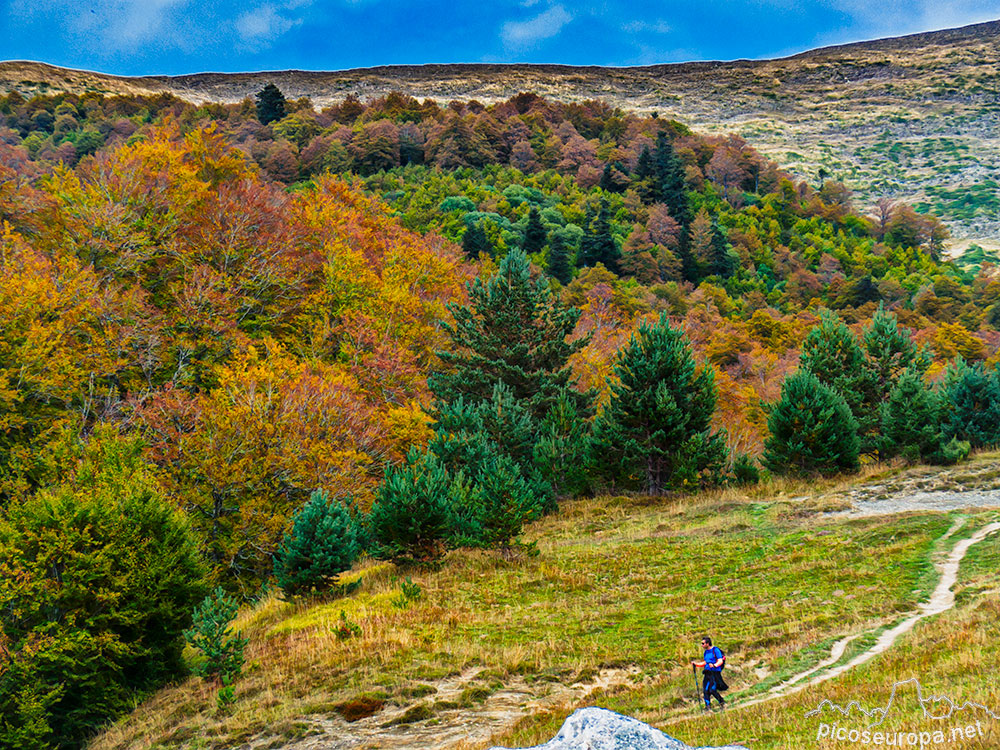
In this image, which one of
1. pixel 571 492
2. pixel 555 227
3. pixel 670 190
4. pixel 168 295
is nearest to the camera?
pixel 571 492

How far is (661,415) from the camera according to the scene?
87.5 ft

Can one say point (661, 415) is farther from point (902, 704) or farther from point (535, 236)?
point (535, 236)

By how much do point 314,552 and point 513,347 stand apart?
1793 centimetres

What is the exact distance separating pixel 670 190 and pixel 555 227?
23.2 metres

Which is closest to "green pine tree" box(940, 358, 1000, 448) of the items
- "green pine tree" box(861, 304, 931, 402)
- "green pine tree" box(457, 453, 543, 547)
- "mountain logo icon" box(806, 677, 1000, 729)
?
"green pine tree" box(861, 304, 931, 402)

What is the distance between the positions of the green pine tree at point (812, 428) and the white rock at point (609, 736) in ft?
75.0

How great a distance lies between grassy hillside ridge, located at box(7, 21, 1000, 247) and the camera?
137000mm

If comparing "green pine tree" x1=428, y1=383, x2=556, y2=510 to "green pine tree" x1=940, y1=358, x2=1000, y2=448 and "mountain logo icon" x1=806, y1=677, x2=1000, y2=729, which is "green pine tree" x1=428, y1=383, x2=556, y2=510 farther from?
"green pine tree" x1=940, y1=358, x2=1000, y2=448

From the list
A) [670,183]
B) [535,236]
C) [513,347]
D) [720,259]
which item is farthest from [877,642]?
[670,183]

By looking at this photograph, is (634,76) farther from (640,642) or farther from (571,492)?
(640,642)

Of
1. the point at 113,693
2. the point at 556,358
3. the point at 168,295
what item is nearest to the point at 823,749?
the point at 113,693

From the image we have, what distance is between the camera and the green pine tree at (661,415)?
26516 mm

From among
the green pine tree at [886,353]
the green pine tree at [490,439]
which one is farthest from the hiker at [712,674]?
the green pine tree at [886,353]

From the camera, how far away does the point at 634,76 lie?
198 m
